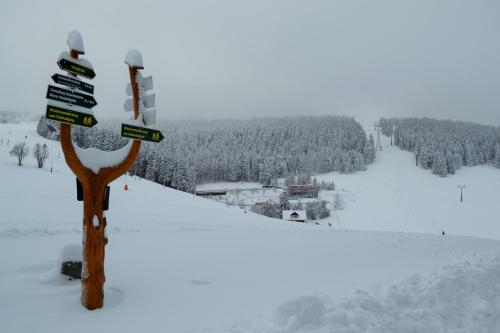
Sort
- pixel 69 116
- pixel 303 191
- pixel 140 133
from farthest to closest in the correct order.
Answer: pixel 303 191, pixel 140 133, pixel 69 116

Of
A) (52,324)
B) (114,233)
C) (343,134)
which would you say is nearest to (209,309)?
(52,324)

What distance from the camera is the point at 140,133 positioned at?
5.71m

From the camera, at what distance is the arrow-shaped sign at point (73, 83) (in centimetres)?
497

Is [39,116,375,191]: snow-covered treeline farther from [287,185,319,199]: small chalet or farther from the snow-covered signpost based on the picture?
the snow-covered signpost

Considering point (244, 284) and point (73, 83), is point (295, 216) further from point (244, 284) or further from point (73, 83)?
point (73, 83)

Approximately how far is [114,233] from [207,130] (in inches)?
6611

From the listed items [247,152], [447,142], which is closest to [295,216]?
[247,152]

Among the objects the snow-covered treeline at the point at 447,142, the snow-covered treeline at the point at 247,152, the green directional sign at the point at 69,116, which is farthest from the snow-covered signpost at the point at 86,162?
the snow-covered treeline at the point at 447,142

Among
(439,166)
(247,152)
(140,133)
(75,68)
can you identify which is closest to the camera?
(75,68)

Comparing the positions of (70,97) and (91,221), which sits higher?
(70,97)

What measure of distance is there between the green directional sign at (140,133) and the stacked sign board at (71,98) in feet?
1.71

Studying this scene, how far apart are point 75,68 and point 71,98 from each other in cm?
51

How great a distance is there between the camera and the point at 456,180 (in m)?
99.8

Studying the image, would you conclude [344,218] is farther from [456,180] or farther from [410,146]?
[410,146]
